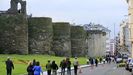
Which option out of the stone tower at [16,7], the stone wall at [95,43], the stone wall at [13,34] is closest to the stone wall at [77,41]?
the stone tower at [16,7]

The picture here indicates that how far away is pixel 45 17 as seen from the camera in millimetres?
81625

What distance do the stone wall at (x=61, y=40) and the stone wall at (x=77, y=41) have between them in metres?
6.03

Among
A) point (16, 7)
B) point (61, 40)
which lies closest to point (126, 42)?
point (61, 40)

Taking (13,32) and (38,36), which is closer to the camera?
(13,32)

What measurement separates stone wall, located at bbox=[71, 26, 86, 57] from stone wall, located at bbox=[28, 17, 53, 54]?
14087 mm

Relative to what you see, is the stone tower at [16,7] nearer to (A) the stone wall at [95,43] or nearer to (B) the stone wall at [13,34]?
(B) the stone wall at [13,34]

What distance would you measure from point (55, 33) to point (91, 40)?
31.2 meters

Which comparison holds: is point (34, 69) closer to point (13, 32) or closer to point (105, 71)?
point (105, 71)

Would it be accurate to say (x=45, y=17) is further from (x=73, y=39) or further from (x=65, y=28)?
(x=73, y=39)

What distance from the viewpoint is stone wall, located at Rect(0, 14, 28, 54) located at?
246 feet

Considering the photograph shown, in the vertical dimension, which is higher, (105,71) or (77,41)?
(77,41)

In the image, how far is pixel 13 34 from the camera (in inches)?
2995

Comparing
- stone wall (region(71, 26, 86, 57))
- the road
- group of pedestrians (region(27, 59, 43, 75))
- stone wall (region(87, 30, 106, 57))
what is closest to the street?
the road

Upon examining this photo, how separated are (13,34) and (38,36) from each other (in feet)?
16.5
